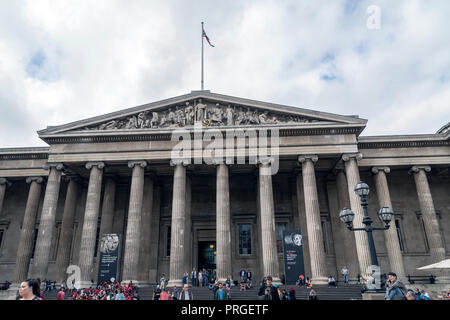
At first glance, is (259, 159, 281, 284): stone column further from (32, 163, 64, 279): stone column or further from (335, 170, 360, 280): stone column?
(32, 163, 64, 279): stone column

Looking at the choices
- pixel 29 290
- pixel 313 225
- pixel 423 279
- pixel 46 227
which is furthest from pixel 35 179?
pixel 423 279

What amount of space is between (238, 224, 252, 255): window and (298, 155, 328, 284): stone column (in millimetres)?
7383

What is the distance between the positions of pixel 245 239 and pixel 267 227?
699 centimetres

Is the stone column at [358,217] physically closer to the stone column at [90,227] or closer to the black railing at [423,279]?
the black railing at [423,279]

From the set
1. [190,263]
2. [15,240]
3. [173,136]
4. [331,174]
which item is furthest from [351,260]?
[15,240]

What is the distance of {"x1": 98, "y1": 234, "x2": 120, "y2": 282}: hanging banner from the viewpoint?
68.6 feet

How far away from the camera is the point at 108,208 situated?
28156 millimetres

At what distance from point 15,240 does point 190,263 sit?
55.3 ft

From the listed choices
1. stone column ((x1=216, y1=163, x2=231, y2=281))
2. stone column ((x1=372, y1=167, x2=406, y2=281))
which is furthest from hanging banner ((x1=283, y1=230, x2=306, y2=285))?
stone column ((x1=372, y1=167, x2=406, y2=281))

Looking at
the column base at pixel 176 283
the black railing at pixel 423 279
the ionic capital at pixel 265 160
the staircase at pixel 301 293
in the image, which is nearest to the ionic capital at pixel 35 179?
the staircase at pixel 301 293

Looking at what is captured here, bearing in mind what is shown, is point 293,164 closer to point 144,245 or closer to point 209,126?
point 209,126

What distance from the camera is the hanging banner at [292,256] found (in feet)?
70.1

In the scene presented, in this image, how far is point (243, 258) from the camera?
29328 mm

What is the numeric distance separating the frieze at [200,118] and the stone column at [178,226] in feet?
10.9
